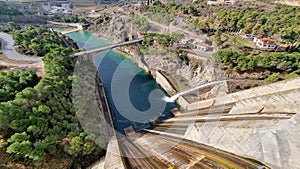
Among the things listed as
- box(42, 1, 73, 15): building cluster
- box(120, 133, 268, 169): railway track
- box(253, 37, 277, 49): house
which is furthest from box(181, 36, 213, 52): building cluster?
box(42, 1, 73, 15): building cluster

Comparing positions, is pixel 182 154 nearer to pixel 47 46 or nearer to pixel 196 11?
pixel 47 46

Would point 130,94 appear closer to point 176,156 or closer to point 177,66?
point 177,66

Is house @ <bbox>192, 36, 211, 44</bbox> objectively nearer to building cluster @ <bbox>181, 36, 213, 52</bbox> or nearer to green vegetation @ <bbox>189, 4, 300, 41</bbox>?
building cluster @ <bbox>181, 36, 213, 52</bbox>

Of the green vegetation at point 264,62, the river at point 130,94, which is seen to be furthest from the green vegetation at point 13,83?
the green vegetation at point 264,62

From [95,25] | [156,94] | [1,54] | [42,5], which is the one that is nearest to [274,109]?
[156,94]

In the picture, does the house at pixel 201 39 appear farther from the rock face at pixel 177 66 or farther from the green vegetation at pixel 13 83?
the green vegetation at pixel 13 83

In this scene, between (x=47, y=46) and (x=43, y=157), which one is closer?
(x=43, y=157)
